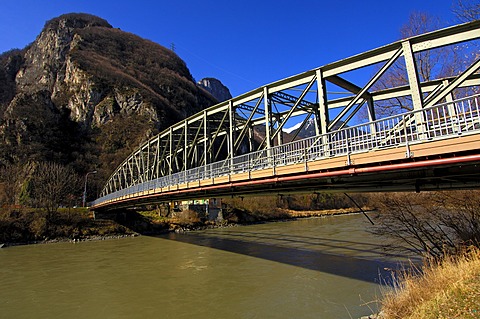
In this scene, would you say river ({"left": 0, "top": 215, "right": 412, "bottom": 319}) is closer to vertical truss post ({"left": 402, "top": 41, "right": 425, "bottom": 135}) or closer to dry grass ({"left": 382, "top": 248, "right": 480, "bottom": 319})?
dry grass ({"left": 382, "top": 248, "right": 480, "bottom": 319})

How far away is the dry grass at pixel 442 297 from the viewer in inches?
232

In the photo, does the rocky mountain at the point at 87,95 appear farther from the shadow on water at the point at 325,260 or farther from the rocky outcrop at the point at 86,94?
the shadow on water at the point at 325,260

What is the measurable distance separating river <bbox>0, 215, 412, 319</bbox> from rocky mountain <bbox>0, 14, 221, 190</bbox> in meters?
77.4

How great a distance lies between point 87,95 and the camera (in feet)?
389

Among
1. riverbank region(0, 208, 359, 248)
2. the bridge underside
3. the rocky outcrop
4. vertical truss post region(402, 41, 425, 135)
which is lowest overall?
riverbank region(0, 208, 359, 248)

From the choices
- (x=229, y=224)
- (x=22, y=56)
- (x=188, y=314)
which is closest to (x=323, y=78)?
(x=188, y=314)

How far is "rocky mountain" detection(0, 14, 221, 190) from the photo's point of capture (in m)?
91.4

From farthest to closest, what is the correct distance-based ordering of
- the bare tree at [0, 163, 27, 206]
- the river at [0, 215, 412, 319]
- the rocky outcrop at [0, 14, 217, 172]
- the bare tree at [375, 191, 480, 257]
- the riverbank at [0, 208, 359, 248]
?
1. the rocky outcrop at [0, 14, 217, 172]
2. the bare tree at [0, 163, 27, 206]
3. the riverbank at [0, 208, 359, 248]
4. the bare tree at [375, 191, 480, 257]
5. the river at [0, 215, 412, 319]

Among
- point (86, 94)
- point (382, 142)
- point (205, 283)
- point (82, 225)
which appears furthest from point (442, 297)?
point (86, 94)

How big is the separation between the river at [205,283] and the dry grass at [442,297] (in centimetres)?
230

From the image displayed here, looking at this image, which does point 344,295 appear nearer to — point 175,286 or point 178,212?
point 175,286

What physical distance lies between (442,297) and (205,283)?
12652 millimetres

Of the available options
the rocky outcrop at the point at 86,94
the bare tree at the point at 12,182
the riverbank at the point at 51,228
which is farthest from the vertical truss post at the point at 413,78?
the rocky outcrop at the point at 86,94

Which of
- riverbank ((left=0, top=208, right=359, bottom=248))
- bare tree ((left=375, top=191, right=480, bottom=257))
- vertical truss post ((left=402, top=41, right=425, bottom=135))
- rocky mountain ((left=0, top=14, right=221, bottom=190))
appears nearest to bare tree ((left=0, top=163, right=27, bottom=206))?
rocky mountain ((left=0, top=14, right=221, bottom=190))
